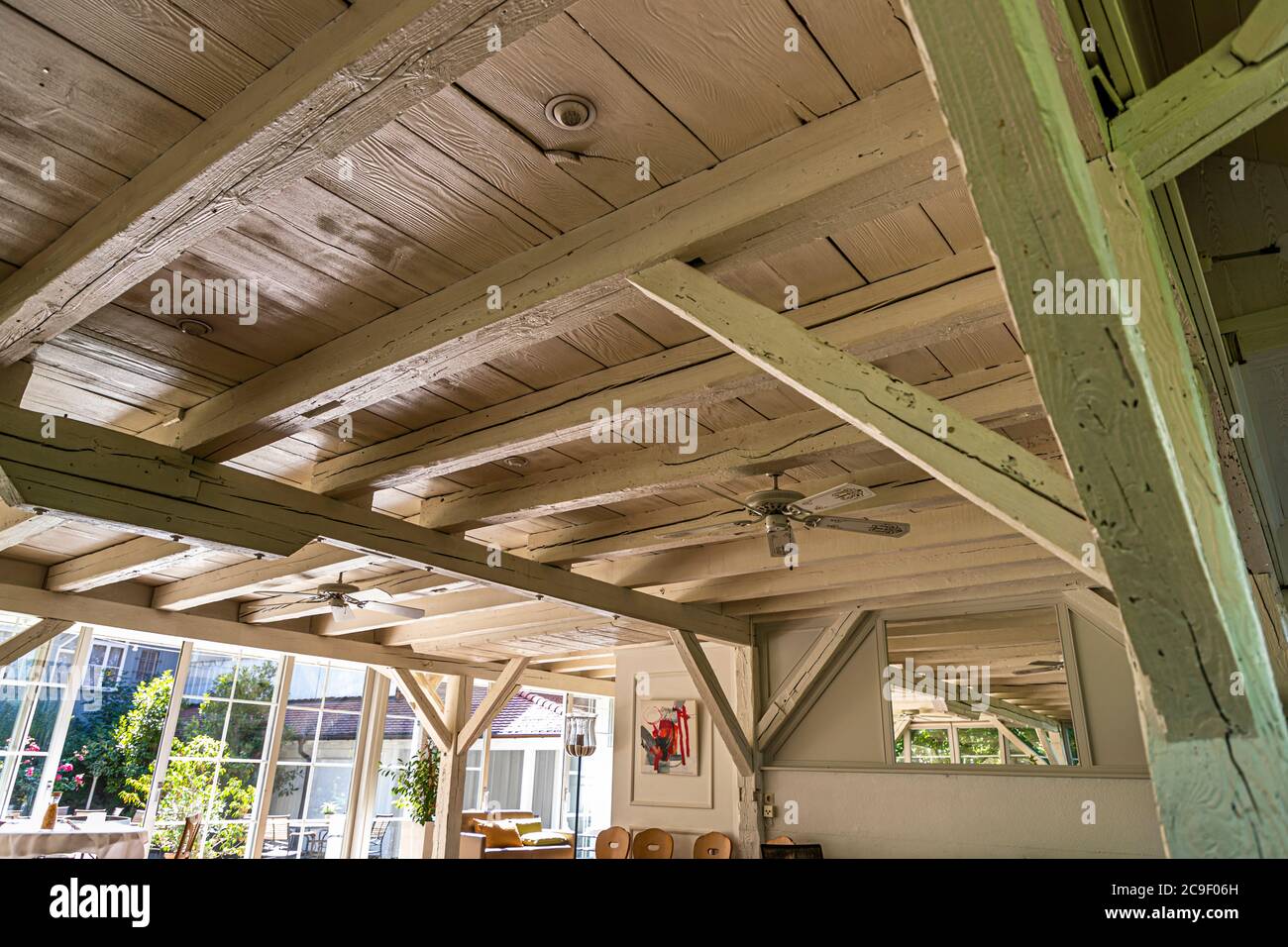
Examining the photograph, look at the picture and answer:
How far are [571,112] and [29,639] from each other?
18.7 feet

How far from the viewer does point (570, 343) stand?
107 inches

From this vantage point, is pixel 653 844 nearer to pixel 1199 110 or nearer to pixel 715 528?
pixel 715 528

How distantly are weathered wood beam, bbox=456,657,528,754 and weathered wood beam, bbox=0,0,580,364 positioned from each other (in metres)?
6.60

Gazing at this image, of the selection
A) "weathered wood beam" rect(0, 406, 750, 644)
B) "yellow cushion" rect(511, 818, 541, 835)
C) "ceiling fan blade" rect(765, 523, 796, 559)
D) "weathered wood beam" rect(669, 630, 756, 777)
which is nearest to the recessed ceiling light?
"weathered wood beam" rect(0, 406, 750, 644)

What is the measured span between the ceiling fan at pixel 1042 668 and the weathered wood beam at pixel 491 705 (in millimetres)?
4819

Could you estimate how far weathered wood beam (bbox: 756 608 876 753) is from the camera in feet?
20.5

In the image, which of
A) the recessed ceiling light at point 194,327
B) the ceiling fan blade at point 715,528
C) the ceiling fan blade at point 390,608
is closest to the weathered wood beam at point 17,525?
the recessed ceiling light at point 194,327

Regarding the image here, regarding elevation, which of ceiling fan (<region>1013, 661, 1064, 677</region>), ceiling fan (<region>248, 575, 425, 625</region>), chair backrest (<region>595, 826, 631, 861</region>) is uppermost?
ceiling fan (<region>248, 575, 425, 625</region>)

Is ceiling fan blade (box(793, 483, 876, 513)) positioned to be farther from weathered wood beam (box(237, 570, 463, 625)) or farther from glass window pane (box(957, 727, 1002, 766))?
glass window pane (box(957, 727, 1002, 766))

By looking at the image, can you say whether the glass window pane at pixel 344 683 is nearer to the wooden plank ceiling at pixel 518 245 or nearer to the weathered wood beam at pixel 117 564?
the weathered wood beam at pixel 117 564

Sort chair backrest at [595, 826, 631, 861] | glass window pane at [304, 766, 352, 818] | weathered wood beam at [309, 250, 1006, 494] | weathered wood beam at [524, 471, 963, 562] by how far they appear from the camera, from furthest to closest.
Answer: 1. glass window pane at [304, 766, 352, 818]
2. chair backrest at [595, 826, 631, 861]
3. weathered wood beam at [524, 471, 963, 562]
4. weathered wood beam at [309, 250, 1006, 494]

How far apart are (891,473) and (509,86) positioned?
8.79 ft

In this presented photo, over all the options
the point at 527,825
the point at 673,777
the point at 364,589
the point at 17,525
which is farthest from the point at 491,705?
the point at 17,525

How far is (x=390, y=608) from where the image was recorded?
17.7 ft
